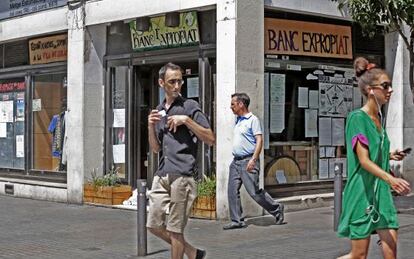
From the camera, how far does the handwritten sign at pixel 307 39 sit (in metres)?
13.0

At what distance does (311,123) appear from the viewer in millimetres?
13961

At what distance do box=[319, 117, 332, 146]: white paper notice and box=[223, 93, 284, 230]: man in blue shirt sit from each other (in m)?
3.21

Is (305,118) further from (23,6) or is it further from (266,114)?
(23,6)

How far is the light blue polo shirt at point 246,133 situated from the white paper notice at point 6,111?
8.29m

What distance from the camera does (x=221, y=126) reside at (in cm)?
1203

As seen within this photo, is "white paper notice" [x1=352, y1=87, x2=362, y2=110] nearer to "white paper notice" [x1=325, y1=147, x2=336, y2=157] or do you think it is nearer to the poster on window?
"white paper notice" [x1=325, y1=147, x2=336, y2=157]

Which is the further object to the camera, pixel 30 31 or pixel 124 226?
pixel 30 31

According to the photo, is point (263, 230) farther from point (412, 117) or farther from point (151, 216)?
point (412, 117)

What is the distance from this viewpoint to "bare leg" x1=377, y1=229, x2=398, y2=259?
5734 millimetres

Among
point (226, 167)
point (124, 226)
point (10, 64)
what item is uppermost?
point (10, 64)

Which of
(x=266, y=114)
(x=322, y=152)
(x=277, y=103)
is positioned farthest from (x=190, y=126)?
(x=322, y=152)

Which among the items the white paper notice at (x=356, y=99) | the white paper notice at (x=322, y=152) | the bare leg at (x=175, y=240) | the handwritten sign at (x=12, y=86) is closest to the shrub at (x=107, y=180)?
the handwritten sign at (x=12, y=86)

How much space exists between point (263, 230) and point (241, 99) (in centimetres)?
196

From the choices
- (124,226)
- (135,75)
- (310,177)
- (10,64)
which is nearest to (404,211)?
(310,177)
